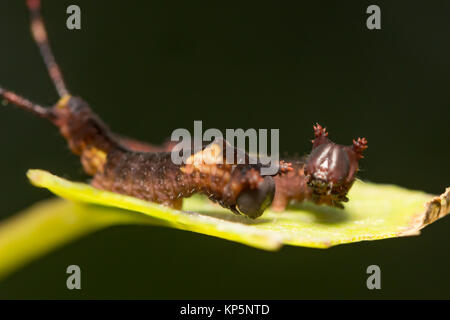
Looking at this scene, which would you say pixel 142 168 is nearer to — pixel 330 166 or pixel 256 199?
pixel 256 199

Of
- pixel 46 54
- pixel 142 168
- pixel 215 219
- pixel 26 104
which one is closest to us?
pixel 215 219

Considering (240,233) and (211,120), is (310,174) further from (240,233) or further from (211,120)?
(211,120)

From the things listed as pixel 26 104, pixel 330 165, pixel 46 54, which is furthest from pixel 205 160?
pixel 46 54

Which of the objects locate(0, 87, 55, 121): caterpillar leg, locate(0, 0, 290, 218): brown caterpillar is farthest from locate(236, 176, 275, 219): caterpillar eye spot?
locate(0, 87, 55, 121): caterpillar leg

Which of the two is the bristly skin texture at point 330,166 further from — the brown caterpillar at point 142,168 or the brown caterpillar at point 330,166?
the brown caterpillar at point 142,168

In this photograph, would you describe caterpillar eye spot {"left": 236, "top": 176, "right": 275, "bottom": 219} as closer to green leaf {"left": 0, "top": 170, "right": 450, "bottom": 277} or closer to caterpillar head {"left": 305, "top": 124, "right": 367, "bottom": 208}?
green leaf {"left": 0, "top": 170, "right": 450, "bottom": 277}

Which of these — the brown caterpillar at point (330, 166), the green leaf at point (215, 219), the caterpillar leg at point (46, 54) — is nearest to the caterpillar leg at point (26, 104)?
the caterpillar leg at point (46, 54)
